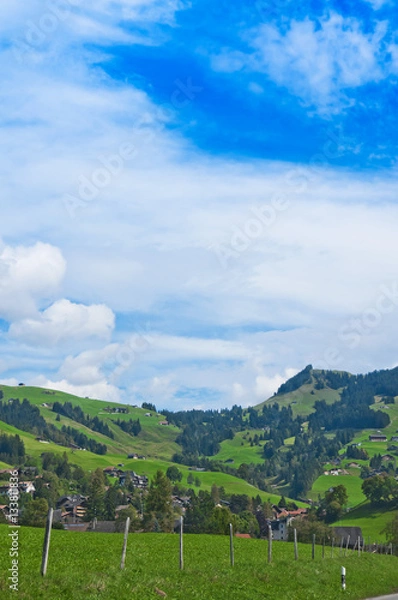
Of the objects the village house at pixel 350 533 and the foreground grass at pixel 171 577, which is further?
the village house at pixel 350 533

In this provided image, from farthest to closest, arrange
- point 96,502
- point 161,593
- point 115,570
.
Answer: point 96,502 → point 115,570 → point 161,593

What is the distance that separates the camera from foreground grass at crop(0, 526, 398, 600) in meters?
19.2

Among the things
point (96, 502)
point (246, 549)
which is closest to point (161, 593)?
point (246, 549)

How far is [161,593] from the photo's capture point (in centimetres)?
2162

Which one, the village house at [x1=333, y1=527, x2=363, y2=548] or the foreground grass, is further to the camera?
the village house at [x1=333, y1=527, x2=363, y2=548]

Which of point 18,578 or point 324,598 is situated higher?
point 18,578

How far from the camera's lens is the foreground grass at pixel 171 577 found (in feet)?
63.0

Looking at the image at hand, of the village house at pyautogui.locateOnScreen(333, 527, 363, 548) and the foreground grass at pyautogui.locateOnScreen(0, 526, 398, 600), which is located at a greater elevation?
the foreground grass at pyautogui.locateOnScreen(0, 526, 398, 600)

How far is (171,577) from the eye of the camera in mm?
25141

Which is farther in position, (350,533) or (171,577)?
(350,533)

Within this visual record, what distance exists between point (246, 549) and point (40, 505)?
379ft

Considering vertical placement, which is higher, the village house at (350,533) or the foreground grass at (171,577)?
the foreground grass at (171,577)

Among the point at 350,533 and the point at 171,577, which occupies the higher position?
the point at 171,577

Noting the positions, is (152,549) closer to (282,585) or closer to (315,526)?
(282,585)
